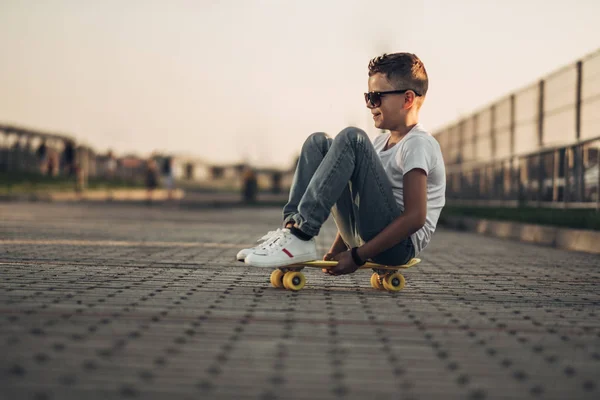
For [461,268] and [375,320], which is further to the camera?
[461,268]

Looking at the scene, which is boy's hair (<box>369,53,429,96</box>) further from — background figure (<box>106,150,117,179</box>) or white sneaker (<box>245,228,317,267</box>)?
background figure (<box>106,150,117,179</box>)

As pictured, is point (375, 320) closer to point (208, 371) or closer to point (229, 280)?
point (208, 371)

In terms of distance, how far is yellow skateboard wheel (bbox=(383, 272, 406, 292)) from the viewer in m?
5.24

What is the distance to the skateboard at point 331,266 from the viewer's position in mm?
5027

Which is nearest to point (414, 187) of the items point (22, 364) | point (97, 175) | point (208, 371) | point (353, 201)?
point (353, 201)

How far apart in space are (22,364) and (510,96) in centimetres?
1873

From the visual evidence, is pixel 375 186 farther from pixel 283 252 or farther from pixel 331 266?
pixel 283 252

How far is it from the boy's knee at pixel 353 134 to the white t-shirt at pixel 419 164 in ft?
0.84

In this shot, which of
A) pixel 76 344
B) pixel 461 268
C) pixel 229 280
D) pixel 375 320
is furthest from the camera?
pixel 461 268

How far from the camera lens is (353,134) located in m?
4.80

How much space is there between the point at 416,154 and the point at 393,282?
3.10 feet

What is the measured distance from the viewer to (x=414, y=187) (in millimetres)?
4750

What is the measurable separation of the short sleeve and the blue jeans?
0.19m

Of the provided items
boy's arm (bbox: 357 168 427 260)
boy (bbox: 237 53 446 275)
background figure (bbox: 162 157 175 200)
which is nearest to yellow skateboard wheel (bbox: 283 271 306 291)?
boy (bbox: 237 53 446 275)
